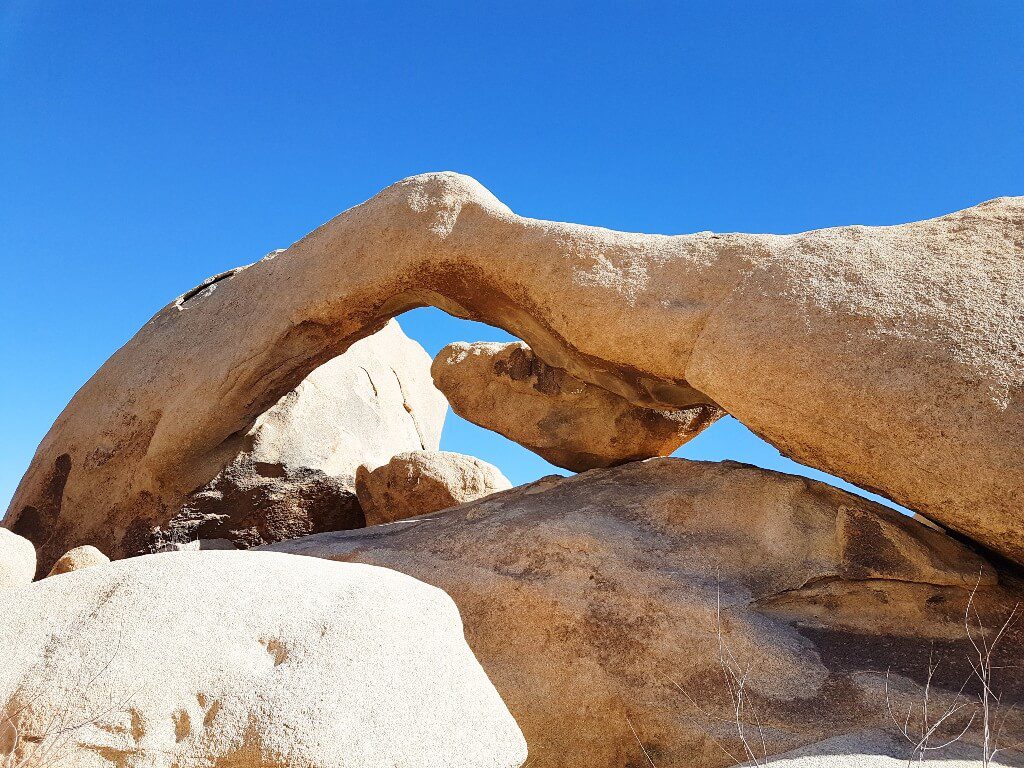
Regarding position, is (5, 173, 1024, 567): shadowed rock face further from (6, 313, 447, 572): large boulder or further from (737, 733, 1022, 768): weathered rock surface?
(737, 733, 1022, 768): weathered rock surface

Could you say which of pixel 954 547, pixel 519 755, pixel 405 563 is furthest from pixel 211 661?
pixel 954 547

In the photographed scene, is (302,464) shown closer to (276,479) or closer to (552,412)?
(276,479)

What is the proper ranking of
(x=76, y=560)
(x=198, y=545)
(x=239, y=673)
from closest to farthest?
(x=239, y=673) → (x=76, y=560) → (x=198, y=545)

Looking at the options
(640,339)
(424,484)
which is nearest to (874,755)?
(640,339)

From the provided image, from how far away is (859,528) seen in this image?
420 centimetres

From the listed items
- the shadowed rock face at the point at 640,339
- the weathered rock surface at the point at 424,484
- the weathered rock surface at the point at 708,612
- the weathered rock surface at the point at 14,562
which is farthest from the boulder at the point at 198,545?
the weathered rock surface at the point at 708,612

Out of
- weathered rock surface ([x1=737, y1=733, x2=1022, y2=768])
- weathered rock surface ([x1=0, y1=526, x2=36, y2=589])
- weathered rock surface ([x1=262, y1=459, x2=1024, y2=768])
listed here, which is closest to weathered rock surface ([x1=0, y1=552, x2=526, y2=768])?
weathered rock surface ([x1=737, y1=733, x2=1022, y2=768])

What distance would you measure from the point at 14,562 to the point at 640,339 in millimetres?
3138

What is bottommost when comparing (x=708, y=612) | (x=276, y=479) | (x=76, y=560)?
(x=708, y=612)

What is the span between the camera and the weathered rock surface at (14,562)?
433 centimetres

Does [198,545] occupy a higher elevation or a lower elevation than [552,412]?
lower

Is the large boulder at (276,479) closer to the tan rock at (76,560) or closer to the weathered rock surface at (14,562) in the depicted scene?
the tan rock at (76,560)

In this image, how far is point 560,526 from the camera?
4500mm

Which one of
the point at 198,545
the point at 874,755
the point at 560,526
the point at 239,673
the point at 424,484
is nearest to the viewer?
the point at 239,673
